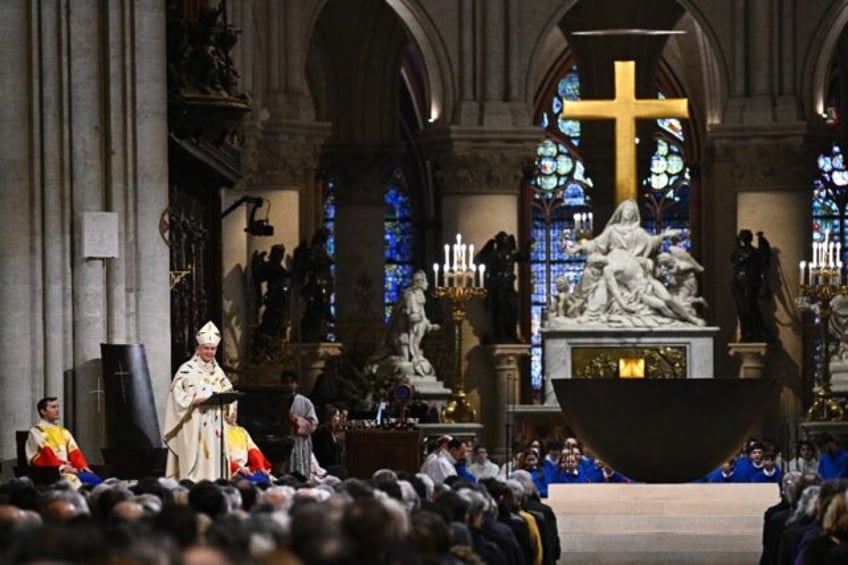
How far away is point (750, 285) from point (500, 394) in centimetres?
376

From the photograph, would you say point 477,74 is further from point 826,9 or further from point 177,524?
point 177,524

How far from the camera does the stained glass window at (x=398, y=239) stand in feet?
146

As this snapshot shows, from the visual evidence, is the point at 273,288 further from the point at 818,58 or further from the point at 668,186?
the point at 668,186

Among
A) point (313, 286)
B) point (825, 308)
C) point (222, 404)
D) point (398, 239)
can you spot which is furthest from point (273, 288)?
point (398, 239)

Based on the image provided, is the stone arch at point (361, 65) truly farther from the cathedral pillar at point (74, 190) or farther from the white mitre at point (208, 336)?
the white mitre at point (208, 336)

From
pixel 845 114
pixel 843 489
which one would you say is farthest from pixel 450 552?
pixel 845 114

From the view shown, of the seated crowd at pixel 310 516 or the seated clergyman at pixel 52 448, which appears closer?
the seated crowd at pixel 310 516

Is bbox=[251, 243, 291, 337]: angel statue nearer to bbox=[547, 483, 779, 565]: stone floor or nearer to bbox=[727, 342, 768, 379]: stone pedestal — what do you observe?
bbox=[727, 342, 768, 379]: stone pedestal

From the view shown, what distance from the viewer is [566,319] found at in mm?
32125

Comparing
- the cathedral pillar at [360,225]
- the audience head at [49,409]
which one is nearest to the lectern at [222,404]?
the audience head at [49,409]

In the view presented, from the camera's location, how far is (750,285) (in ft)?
109

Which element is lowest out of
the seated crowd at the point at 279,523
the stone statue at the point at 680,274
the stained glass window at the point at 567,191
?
the seated crowd at the point at 279,523

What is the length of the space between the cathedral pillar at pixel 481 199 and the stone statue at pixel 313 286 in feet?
6.59

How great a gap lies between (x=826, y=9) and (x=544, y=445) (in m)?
7.66
